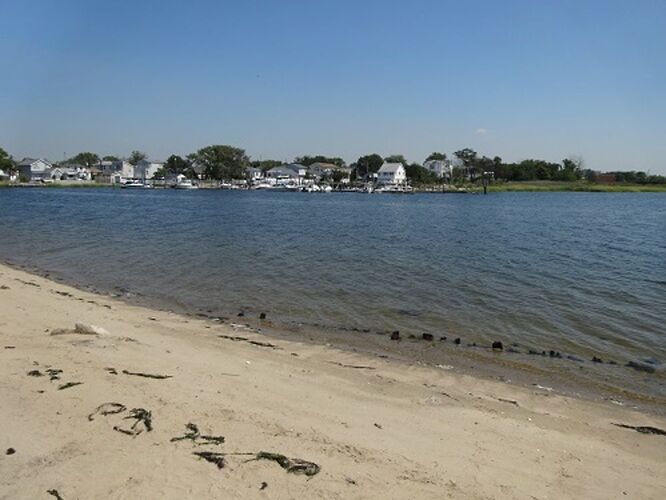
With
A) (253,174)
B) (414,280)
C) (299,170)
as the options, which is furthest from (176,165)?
(414,280)

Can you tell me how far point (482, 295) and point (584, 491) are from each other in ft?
41.4

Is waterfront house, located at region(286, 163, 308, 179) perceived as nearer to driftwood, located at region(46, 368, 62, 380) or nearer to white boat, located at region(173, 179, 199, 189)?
white boat, located at region(173, 179, 199, 189)

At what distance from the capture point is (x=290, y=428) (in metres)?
6.20

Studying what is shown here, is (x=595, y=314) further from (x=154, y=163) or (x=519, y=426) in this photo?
(x=154, y=163)

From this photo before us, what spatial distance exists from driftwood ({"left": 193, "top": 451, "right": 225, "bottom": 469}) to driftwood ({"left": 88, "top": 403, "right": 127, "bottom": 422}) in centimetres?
149

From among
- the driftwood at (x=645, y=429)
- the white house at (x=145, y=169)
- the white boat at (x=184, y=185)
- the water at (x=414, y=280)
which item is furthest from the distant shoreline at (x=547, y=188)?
the driftwood at (x=645, y=429)

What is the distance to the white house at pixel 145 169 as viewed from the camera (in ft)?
607

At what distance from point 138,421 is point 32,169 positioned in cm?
17532

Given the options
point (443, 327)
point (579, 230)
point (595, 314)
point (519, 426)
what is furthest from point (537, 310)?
point (579, 230)

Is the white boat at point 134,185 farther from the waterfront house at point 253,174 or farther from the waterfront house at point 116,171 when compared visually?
the waterfront house at point 253,174

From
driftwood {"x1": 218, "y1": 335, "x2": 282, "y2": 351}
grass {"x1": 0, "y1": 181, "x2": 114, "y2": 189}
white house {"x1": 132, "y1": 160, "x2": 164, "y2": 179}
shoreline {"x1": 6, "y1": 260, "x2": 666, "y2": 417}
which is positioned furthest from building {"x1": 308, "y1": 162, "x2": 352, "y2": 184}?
driftwood {"x1": 218, "y1": 335, "x2": 282, "y2": 351}

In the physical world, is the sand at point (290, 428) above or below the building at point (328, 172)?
below

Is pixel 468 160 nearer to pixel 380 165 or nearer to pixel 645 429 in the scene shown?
pixel 380 165

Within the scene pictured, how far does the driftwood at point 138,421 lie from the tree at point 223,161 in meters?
174
